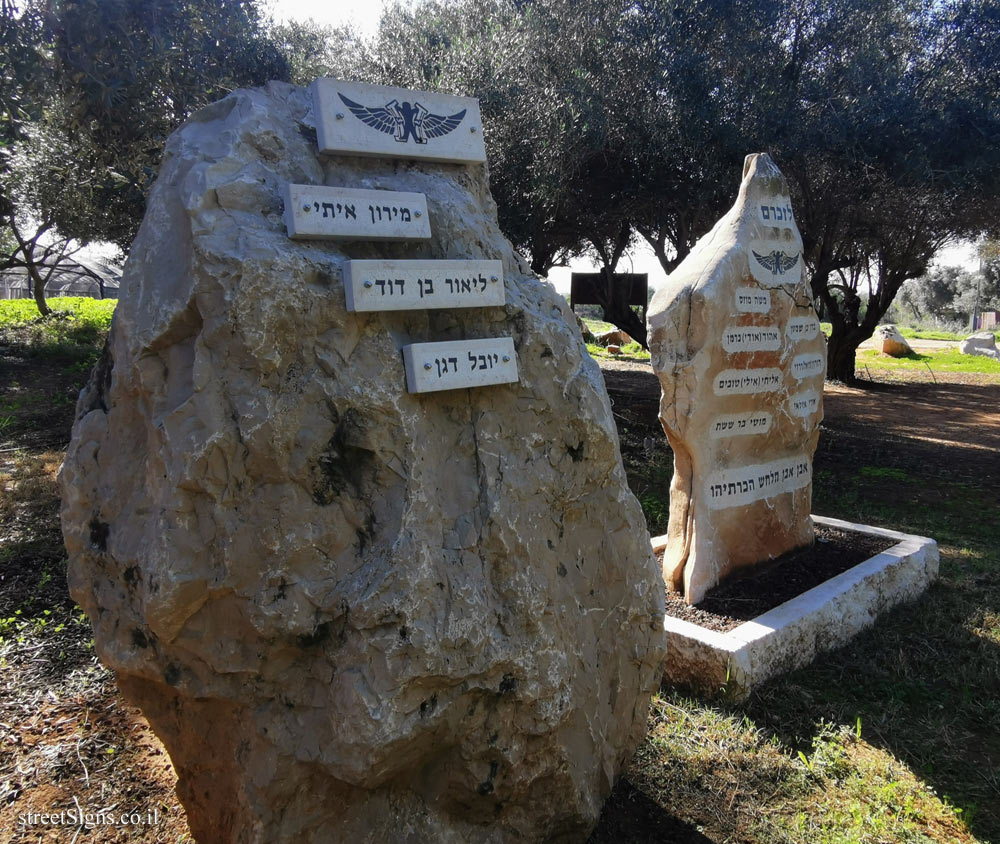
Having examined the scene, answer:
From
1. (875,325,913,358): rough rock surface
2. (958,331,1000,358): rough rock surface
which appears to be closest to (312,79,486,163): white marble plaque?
→ (875,325,913,358): rough rock surface

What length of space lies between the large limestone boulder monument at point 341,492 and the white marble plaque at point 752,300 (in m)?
2.40

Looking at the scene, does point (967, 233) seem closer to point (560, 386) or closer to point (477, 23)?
point (477, 23)

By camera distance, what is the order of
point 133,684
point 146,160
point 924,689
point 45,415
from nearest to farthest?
point 133,684 → point 924,689 → point 146,160 → point 45,415

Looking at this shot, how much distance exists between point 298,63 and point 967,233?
9403mm

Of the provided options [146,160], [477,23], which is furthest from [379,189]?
[477,23]

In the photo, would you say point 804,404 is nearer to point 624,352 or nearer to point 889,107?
point 889,107

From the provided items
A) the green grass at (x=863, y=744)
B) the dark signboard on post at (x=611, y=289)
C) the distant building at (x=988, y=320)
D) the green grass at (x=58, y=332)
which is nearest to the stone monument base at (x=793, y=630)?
the green grass at (x=863, y=744)

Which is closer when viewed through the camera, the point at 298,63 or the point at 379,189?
the point at 379,189

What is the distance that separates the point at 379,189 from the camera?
253cm

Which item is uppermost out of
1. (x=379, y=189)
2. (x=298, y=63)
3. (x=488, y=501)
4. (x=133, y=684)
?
(x=298, y=63)

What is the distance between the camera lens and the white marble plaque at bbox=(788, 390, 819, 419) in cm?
530

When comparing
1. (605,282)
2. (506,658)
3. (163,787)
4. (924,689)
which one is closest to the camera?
(506,658)

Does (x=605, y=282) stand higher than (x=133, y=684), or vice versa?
(x=605, y=282)

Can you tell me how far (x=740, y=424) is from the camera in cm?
495
